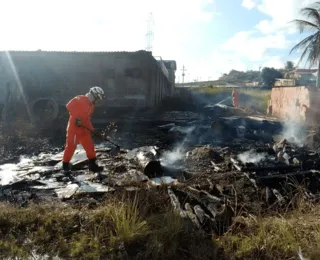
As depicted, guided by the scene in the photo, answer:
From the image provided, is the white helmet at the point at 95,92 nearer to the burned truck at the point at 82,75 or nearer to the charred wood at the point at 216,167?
the charred wood at the point at 216,167

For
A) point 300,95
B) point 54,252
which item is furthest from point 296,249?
point 300,95

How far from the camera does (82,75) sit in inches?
630

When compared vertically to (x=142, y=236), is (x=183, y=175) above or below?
below

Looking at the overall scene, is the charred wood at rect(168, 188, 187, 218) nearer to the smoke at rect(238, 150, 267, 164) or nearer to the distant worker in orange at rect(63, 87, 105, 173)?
the distant worker in orange at rect(63, 87, 105, 173)

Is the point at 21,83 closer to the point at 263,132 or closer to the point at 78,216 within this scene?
the point at 263,132

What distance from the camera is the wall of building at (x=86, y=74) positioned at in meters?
15.7

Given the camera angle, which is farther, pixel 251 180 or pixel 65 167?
pixel 65 167

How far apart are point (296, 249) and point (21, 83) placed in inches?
619

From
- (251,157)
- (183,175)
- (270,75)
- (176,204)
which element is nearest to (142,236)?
(176,204)

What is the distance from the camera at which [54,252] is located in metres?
2.77

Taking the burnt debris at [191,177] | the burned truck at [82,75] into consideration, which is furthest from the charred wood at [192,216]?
the burned truck at [82,75]

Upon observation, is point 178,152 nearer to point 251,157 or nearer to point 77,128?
point 251,157

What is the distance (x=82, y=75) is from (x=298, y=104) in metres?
A: 11.2

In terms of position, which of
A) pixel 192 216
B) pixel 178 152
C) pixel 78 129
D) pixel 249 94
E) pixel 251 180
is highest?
pixel 78 129
